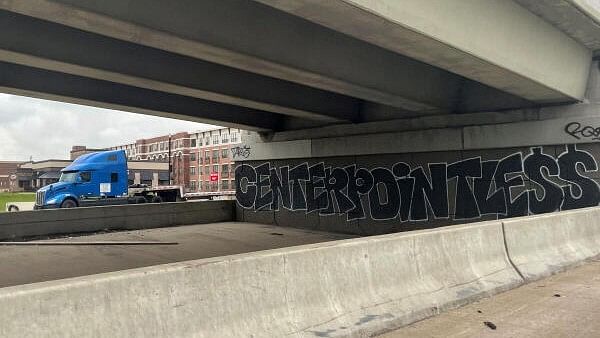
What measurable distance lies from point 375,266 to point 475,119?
1233 cm

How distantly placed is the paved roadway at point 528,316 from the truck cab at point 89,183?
2683 cm

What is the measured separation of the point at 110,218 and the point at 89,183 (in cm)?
958

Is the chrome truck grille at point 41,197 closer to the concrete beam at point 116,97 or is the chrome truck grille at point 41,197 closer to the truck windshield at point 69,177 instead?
the truck windshield at point 69,177

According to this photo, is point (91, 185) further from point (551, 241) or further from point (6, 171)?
point (6, 171)

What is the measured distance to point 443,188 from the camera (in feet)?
57.9

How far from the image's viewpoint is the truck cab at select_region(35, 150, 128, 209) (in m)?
29.1

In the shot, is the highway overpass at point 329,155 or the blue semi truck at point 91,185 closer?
the highway overpass at point 329,155

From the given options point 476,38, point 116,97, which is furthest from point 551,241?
point 116,97

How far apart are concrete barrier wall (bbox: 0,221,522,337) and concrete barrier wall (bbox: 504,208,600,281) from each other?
3.30 feet

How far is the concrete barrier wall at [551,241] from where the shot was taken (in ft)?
27.3

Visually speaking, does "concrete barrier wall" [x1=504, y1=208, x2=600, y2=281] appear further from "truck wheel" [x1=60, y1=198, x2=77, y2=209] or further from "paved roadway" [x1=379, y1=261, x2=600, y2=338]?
"truck wheel" [x1=60, y1=198, x2=77, y2=209]

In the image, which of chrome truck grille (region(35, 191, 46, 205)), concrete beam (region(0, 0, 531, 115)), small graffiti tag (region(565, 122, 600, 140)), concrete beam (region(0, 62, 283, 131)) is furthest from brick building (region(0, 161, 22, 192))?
small graffiti tag (region(565, 122, 600, 140))

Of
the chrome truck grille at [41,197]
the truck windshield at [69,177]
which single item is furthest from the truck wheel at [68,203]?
the chrome truck grille at [41,197]

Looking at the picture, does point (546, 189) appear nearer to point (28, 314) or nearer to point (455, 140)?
point (455, 140)
